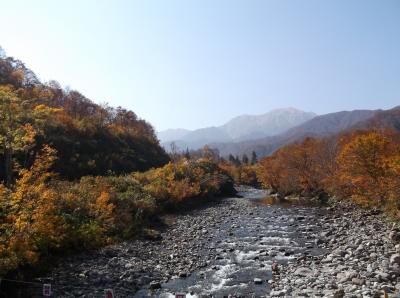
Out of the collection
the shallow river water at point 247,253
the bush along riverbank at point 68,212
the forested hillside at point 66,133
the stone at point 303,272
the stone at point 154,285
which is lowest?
the shallow river water at point 247,253

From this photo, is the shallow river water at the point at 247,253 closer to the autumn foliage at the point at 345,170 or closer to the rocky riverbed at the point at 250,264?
the rocky riverbed at the point at 250,264

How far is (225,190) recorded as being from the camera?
213 ft

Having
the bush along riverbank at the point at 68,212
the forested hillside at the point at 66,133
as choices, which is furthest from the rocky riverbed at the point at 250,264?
the forested hillside at the point at 66,133

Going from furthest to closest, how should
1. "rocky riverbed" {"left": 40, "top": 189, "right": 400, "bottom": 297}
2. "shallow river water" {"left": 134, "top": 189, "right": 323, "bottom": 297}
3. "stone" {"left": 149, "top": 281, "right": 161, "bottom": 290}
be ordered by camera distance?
"stone" {"left": 149, "top": 281, "right": 161, "bottom": 290}
"shallow river water" {"left": 134, "top": 189, "right": 323, "bottom": 297}
"rocky riverbed" {"left": 40, "top": 189, "right": 400, "bottom": 297}

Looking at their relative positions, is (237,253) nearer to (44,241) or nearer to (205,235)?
(205,235)

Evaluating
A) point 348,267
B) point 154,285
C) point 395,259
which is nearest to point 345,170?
point 395,259

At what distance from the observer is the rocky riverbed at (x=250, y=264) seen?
44.2ft

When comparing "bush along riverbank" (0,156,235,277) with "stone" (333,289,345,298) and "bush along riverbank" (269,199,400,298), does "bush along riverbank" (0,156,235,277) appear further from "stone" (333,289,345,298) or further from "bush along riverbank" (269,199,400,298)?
"stone" (333,289,345,298)

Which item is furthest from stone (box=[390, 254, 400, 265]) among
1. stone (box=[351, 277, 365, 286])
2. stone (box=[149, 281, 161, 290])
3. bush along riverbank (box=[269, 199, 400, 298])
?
stone (box=[149, 281, 161, 290])

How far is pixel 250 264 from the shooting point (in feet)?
59.1

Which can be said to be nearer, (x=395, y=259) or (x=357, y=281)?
(x=357, y=281)

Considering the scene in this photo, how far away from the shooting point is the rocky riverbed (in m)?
13.5

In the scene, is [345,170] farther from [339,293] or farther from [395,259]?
[339,293]

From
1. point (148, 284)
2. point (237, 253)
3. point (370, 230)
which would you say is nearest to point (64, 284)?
point (148, 284)
